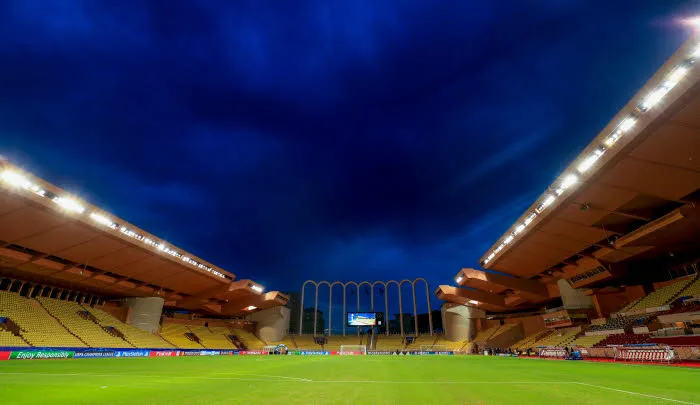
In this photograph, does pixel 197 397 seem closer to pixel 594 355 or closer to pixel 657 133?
pixel 657 133

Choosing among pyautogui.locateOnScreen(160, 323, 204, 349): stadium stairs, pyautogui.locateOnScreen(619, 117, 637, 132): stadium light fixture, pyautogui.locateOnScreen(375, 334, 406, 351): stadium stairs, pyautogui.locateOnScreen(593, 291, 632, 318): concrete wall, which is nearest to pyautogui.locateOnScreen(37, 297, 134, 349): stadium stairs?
pyautogui.locateOnScreen(160, 323, 204, 349): stadium stairs

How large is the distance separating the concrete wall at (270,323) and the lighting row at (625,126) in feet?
183

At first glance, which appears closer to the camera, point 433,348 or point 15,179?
point 15,179

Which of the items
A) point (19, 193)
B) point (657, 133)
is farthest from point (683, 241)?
point (19, 193)

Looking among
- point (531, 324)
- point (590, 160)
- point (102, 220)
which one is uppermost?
point (590, 160)

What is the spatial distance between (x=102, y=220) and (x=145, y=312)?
2560 cm

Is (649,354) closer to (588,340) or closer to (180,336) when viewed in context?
(588,340)

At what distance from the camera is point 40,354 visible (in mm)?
26297

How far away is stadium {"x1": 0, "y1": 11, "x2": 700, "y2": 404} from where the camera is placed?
29.1 feet

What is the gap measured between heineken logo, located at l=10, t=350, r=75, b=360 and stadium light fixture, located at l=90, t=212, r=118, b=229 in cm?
1100

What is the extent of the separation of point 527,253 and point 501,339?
29955mm

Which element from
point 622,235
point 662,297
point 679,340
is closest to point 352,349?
point 662,297

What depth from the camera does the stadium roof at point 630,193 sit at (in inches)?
608

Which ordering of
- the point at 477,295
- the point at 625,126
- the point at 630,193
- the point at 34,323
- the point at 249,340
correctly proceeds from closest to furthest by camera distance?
the point at 625,126 < the point at 630,193 < the point at 34,323 < the point at 477,295 < the point at 249,340
